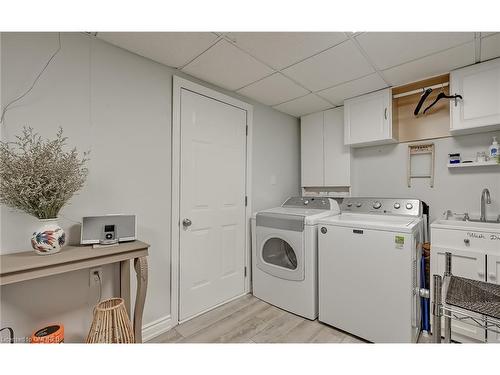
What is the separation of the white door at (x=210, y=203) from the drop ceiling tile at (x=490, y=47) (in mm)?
1967

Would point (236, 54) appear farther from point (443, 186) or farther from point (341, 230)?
point (443, 186)

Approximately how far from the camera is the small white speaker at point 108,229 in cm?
141

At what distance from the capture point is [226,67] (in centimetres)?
190

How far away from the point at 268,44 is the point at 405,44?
0.97 metres

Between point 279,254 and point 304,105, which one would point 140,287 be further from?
point 304,105

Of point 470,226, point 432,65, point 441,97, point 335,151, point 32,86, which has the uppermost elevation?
point 432,65

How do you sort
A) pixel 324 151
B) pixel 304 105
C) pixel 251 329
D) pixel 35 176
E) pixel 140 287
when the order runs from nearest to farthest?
pixel 35 176 → pixel 140 287 → pixel 251 329 → pixel 304 105 → pixel 324 151

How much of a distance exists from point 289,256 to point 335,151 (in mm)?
1449

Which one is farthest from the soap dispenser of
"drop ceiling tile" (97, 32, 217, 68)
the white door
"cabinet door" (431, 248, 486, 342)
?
"drop ceiling tile" (97, 32, 217, 68)

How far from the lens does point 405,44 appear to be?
1592mm

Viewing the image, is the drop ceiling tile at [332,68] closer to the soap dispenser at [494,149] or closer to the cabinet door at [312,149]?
the cabinet door at [312,149]

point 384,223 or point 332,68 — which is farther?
point 332,68

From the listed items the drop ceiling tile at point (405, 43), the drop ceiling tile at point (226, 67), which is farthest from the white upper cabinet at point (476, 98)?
the drop ceiling tile at point (226, 67)

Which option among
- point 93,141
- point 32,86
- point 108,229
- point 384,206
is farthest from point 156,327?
point 384,206
